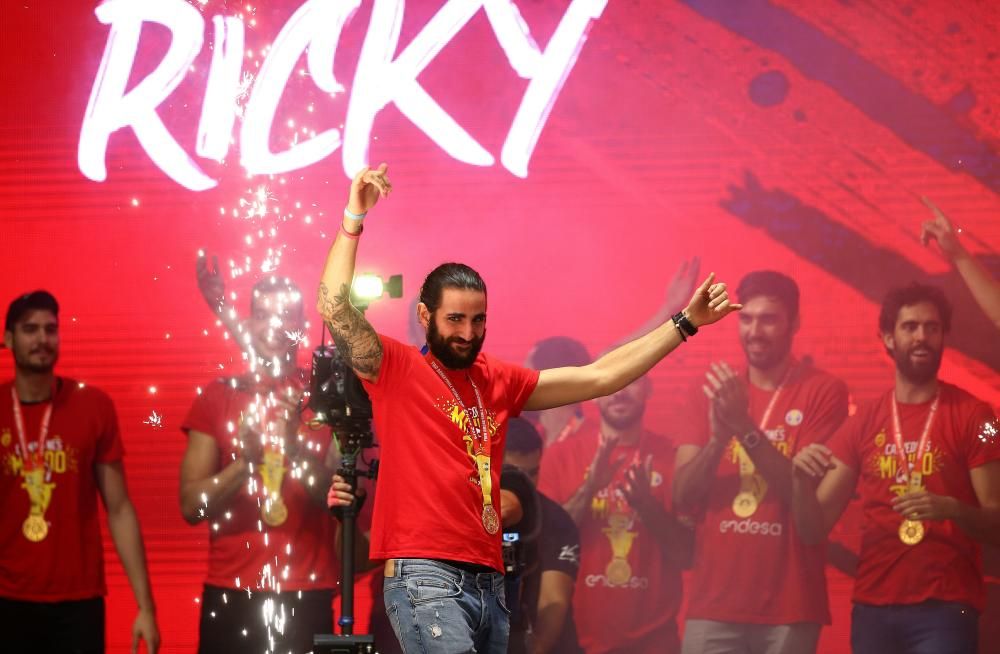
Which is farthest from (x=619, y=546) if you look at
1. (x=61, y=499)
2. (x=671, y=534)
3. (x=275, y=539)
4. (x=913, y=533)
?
(x=61, y=499)

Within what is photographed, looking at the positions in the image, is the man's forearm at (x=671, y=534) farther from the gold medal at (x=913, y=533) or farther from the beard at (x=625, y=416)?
the gold medal at (x=913, y=533)

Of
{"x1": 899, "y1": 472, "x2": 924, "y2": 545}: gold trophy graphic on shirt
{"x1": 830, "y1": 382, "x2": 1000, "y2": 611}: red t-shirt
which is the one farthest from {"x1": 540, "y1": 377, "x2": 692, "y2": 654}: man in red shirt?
{"x1": 899, "y1": 472, "x2": 924, "y2": 545}: gold trophy graphic on shirt

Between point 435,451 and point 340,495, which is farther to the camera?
point 340,495

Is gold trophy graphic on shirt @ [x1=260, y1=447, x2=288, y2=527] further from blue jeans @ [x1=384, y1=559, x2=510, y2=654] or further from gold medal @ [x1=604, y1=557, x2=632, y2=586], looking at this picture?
blue jeans @ [x1=384, y1=559, x2=510, y2=654]

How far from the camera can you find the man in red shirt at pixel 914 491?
15.3 ft

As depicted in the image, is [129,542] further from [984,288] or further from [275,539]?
[984,288]

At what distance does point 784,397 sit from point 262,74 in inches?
98.8

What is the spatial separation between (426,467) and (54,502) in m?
2.48

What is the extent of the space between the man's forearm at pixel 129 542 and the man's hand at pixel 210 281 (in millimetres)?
883

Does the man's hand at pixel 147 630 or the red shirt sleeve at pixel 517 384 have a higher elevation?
the red shirt sleeve at pixel 517 384

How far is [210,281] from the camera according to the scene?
5.00m

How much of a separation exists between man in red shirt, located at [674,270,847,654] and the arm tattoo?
2.33 metres

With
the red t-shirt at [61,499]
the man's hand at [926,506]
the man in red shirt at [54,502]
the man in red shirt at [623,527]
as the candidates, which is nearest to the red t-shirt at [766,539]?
the man in red shirt at [623,527]

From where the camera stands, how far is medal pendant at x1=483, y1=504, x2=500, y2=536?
2.79 meters
